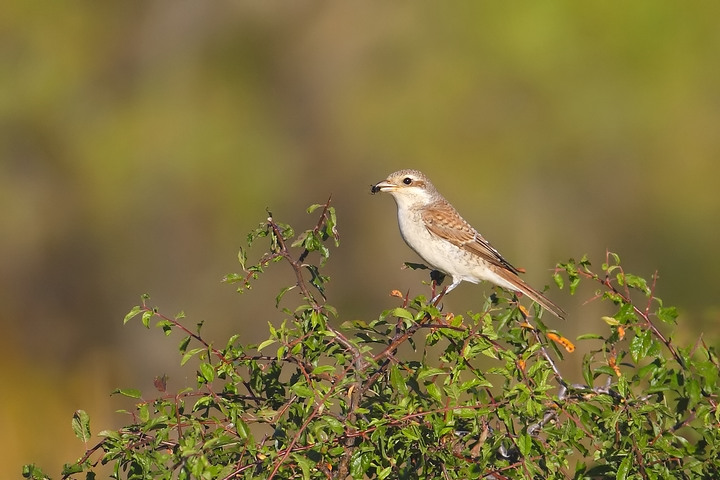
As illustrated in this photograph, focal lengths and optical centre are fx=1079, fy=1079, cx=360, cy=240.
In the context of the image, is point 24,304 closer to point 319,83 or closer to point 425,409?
point 319,83

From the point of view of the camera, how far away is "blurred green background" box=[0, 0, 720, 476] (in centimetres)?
1182

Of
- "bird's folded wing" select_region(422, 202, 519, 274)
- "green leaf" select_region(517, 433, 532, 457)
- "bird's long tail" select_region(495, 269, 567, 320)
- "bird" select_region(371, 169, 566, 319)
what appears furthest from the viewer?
"bird's folded wing" select_region(422, 202, 519, 274)

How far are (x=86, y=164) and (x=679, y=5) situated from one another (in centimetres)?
683

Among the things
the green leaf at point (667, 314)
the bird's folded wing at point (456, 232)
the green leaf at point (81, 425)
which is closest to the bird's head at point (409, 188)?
the bird's folded wing at point (456, 232)

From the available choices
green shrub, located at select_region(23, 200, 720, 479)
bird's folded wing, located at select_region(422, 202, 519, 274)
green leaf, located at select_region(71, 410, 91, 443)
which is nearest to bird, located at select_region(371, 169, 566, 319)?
bird's folded wing, located at select_region(422, 202, 519, 274)

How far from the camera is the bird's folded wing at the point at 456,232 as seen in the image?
18.2ft

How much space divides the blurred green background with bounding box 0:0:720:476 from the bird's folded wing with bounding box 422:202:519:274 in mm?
5265

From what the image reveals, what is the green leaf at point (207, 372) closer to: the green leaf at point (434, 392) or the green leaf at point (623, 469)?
the green leaf at point (434, 392)

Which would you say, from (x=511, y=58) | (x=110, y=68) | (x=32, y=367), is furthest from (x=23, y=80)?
(x=511, y=58)

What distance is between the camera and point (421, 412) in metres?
3.00

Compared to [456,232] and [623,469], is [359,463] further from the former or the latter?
[456,232]

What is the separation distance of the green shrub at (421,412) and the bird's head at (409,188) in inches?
97.4

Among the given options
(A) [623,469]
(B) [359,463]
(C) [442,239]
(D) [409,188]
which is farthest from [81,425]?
(D) [409,188]

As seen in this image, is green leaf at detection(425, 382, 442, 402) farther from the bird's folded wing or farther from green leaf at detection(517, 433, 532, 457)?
the bird's folded wing
